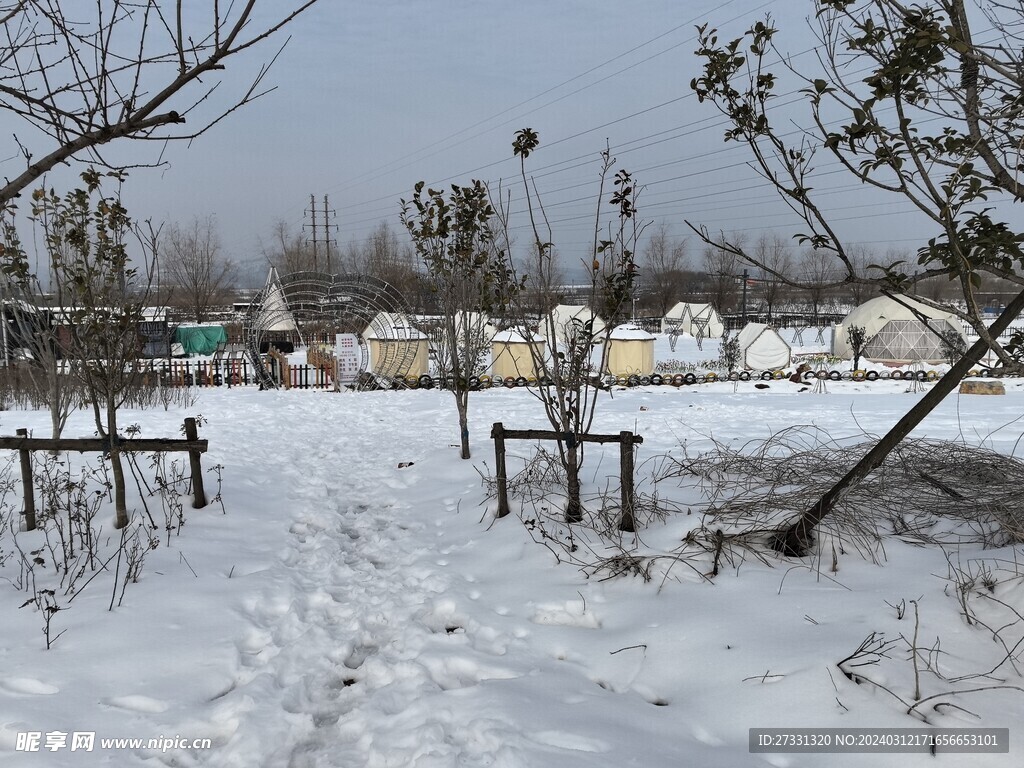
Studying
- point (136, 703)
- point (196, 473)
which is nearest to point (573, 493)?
point (136, 703)

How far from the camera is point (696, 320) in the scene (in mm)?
43594

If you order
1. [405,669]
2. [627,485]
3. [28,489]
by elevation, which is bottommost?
[405,669]

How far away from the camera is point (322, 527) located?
5.80 meters

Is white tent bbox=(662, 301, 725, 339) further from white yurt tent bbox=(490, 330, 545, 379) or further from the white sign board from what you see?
the white sign board

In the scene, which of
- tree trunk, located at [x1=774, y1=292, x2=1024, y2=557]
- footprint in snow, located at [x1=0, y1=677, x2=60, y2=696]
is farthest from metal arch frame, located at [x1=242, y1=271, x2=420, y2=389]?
footprint in snow, located at [x1=0, y1=677, x2=60, y2=696]

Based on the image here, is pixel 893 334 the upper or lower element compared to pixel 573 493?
A: upper

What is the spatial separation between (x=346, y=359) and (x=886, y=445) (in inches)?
658

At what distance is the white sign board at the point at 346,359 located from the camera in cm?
1866

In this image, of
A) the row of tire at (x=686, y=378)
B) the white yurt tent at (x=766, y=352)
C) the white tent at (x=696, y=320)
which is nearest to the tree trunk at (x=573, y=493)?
the row of tire at (x=686, y=378)

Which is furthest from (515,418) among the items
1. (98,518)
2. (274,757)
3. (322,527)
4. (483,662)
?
(274,757)

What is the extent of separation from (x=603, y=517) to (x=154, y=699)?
3219mm

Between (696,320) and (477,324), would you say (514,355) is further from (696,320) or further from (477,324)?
(696,320)

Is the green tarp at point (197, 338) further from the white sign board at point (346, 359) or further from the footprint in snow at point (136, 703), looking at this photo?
the footprint in snow at point (136, 703)

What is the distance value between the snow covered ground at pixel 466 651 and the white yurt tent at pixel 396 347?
13804mm
